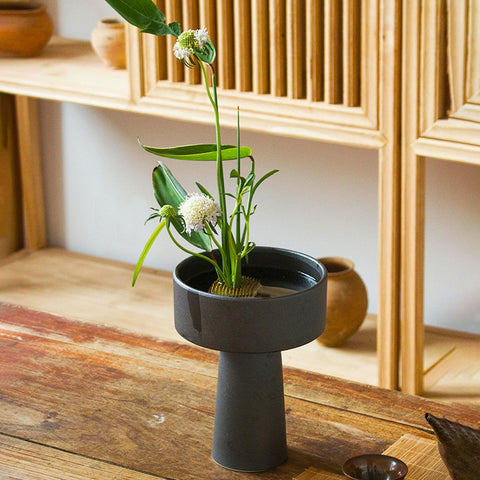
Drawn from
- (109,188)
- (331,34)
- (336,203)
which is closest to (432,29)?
(331,34)

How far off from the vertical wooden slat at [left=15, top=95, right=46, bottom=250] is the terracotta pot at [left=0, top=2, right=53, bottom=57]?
0.37 meters

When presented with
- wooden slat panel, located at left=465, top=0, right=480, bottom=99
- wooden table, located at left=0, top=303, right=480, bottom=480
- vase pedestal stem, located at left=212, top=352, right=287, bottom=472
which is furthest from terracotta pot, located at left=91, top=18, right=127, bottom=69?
vase pedestal stem, located at left=212, top=352, right=287, bottom=472

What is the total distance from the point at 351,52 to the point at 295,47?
0.48 feet

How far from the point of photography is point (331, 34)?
212 centimetres

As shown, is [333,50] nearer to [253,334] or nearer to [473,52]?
[473,52]

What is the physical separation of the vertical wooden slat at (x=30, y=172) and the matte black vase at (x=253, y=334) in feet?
7.66

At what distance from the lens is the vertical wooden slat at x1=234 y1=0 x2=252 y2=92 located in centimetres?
224

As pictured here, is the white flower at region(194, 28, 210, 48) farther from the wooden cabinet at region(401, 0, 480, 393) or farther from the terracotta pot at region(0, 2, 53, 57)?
the terracotta pot at region(0, 2, 53, 57)

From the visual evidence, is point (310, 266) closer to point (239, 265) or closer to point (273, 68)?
point (239, 265)

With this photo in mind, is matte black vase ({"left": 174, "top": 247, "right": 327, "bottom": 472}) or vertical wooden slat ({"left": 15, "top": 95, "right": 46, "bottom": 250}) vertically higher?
matte black vase ({"left": 174, "top": 247, "right": 327, "bottom": 472})

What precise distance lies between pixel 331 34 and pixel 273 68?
18cm

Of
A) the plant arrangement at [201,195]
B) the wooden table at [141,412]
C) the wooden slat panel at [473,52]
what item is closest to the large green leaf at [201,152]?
the plant arrangement at [201,195]

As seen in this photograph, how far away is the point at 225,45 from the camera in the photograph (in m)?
2.30

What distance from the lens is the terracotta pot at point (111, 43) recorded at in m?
2.71
